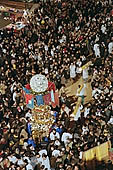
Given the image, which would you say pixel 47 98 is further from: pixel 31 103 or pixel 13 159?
pixel 13 159

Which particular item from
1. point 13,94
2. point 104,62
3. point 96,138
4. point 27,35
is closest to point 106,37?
point 104,62

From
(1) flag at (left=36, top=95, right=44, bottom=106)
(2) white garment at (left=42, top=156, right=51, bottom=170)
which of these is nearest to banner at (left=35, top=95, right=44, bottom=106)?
(1) flag at (left=36, top=95, right=44, bottom=106)

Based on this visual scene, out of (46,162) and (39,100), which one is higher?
(39,100)

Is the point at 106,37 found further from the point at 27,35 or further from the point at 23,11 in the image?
the point at 23,11

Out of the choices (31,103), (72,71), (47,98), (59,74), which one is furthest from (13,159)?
(72,71)

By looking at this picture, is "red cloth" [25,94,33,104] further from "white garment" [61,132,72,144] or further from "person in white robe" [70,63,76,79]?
"person in white robe" [70,63,76,79]

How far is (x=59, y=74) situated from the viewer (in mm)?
25453

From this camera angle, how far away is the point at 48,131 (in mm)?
21578

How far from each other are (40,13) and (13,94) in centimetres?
927

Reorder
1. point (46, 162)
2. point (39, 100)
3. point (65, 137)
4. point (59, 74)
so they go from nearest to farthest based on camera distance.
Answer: point (46, 162)
point (65, 137)
point (39, 100)
point (59, 74)

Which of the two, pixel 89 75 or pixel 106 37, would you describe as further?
pixel 106 37

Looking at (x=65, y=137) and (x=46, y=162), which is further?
(x=65, y=137)

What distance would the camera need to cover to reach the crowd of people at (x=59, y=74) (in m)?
20.3

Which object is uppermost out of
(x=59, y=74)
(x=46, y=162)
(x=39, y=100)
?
(x=59, y=74)
